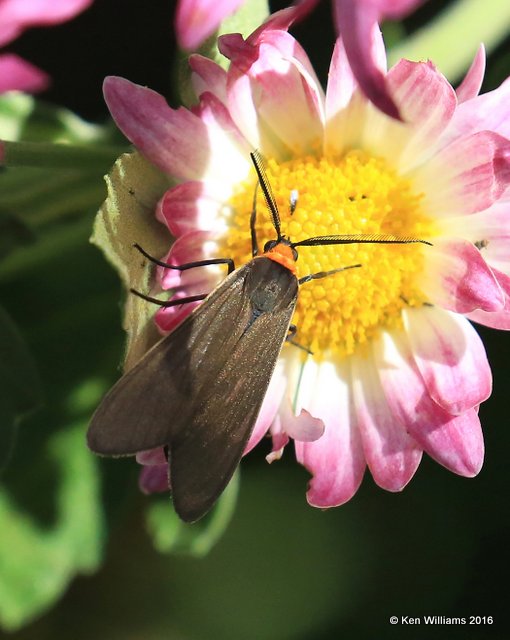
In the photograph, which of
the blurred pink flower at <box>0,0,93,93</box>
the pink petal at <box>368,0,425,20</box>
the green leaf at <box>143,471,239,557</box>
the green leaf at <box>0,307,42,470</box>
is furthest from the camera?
the green leaf at <box>143,471,239,557</box>

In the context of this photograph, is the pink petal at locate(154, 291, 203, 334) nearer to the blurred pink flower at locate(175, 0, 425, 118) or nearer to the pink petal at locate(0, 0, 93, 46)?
the pink petal at locate(0, 0, 93, 46)

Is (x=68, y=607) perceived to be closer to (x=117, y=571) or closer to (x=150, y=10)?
(x=117, y=571)

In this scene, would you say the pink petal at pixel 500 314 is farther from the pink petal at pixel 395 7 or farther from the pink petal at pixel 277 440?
the pink petal at pixel 395 7

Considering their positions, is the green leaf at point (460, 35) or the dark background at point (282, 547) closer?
the green leaf at point (460, 35)

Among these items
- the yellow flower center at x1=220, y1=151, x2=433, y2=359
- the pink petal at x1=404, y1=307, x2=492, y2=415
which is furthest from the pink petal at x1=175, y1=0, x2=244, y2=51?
the pink petal at x1=404, y1=307, x2=492, y2=415

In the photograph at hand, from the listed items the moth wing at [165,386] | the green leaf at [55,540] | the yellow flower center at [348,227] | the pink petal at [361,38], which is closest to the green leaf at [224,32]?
the yellow flower center at [348,227]

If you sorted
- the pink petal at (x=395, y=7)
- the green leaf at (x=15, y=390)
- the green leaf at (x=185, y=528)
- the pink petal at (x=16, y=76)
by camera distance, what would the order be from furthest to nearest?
1. the green leaf at (x=185, y=528)
2. the green leaf at (x=15, y=390)
3. the pink petal at (x=16, y=76)
4. the pink petal at (x=395, y=7)

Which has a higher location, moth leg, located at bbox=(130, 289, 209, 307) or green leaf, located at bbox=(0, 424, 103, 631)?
moth leg, located at bbox=(130, 289, 209, 307)
